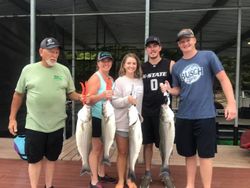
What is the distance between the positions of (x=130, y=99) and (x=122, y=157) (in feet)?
2.24

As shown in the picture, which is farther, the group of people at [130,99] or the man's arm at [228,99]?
the group of people at [130,99]

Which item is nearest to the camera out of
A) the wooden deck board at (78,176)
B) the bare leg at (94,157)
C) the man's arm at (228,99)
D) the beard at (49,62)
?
the man's arm at (228,99)

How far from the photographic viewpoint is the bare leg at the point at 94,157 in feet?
13.6

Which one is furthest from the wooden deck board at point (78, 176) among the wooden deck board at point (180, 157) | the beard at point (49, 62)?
the beard at point (49, 62)

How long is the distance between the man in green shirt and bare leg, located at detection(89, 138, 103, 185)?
1.30 feet

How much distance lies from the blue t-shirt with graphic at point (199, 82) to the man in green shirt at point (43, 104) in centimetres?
123

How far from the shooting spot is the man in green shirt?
3.79 m

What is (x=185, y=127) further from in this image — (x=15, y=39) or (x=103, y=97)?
(x=15, y=39)

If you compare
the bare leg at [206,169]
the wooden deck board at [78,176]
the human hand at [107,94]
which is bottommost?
the wooden deck board at [78,176]

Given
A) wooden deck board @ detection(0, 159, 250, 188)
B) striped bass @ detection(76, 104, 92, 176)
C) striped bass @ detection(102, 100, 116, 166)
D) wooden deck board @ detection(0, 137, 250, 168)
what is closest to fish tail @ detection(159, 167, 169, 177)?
wooden deck board @ detection(0, 159, 250, 188)

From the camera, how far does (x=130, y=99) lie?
3.81m

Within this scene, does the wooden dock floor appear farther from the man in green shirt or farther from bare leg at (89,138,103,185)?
the man in green shirt

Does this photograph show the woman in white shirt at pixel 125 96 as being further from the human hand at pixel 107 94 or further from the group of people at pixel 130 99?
the human hand at pixel 107 94

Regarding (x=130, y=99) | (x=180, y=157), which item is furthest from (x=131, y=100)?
(x=180, y=157)
